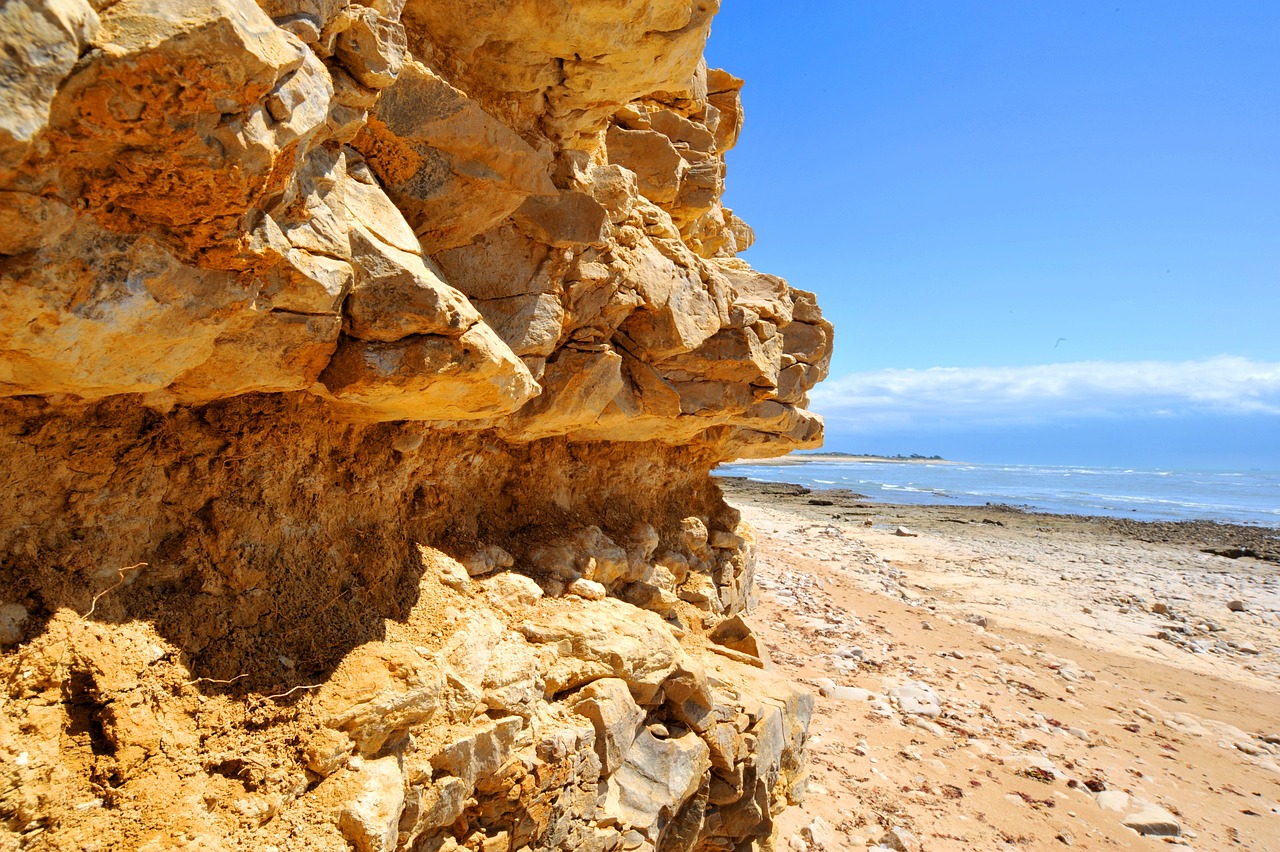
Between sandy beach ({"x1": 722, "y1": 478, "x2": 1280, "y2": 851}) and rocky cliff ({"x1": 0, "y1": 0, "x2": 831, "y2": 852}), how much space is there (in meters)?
2.10

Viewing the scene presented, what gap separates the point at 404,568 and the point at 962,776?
264 inches

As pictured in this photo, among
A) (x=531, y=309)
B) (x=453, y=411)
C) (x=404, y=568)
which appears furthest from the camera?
(x=531, y=309)

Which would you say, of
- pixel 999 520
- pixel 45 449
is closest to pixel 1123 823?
pixel 45 449

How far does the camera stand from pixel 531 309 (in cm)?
463

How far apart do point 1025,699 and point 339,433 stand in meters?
10.2

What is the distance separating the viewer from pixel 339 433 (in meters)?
4.02

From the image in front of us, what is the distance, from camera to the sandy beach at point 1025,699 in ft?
22.8

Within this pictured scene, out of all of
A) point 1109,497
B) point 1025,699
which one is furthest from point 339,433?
point 1109,497

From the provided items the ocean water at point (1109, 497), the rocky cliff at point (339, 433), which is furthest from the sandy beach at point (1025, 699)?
the ocean water at point (1109, 497)

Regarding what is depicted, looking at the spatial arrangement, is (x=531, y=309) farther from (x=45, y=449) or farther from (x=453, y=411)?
(x=45, y=449)

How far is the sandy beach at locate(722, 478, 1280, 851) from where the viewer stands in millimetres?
6938

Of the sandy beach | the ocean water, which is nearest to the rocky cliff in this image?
the sandy beach

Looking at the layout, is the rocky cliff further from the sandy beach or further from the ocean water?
the ocean water

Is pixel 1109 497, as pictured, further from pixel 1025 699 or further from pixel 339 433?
pixel 339 433
